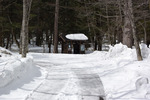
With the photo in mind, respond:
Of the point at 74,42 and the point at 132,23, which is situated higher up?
the point at 132,23

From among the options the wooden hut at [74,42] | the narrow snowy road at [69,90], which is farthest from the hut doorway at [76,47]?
the narrow snowy road at [69,90]

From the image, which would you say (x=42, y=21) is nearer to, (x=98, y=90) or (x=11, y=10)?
(x=11, y=10)

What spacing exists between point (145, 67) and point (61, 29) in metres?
25.9

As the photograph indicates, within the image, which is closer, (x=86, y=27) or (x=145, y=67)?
(x=145, y=67)

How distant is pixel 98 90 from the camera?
626 centimetres

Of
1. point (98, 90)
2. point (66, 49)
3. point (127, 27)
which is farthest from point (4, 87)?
point (66, 49)

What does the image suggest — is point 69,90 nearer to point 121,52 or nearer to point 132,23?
point 132,23

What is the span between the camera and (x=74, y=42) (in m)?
27.0

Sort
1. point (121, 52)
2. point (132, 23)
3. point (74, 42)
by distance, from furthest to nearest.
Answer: point (74, 42) < point (121, 52) < point (132, 23)

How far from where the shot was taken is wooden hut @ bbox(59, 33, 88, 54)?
25875 millimetres

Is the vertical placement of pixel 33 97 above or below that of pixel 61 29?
below

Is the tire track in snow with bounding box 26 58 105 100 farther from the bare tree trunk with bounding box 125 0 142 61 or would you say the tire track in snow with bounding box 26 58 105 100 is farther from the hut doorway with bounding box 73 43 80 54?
the hut doorway with bounding box 73 43 80 54

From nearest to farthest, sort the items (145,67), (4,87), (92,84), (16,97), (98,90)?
(16,97) < (4,87) < (98,90) < (92,84) < (145,67)

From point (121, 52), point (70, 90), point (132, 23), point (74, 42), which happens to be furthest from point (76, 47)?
point (70, 90)
